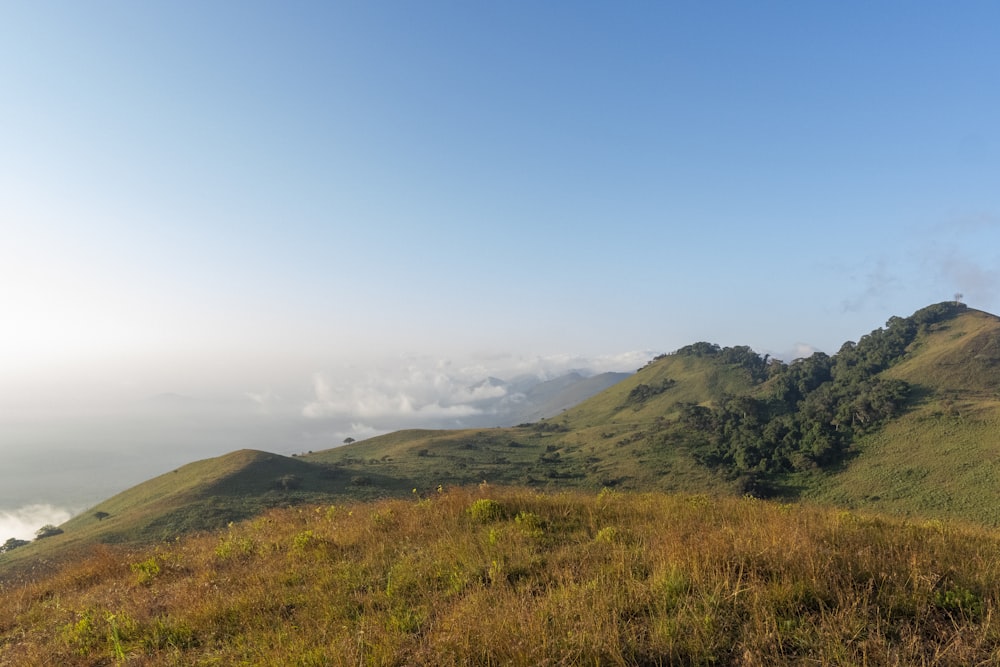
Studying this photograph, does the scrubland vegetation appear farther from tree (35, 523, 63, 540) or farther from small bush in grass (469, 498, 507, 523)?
tree (35, 523, 63, 540)

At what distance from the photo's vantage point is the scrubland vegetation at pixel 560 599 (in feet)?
15.3

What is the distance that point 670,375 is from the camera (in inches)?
5492

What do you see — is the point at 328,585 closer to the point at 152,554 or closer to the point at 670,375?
the point at 152,554

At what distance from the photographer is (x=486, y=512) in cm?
1049

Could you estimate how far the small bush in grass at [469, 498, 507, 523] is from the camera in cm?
1045

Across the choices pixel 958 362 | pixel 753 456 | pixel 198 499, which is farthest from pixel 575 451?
pixel 958 362

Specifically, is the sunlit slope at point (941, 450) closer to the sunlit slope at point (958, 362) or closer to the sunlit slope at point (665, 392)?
the sunlit slope at point (958, 362)

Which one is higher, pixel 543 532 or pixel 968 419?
pixel 543 532

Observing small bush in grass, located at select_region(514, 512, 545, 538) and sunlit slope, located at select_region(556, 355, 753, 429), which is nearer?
small bush in grass, located at select_region(514, 512, 545, 538)

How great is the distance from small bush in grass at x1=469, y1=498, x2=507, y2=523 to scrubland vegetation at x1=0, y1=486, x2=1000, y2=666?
0.66 feet

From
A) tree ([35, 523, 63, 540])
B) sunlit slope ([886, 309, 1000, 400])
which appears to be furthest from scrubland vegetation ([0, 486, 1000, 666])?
sunlit slope ([886, 309, 1000, 400])

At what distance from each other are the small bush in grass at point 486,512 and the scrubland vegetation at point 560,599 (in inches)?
8.0

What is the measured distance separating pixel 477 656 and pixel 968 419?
2949 inches

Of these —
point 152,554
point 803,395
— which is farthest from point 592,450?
point 152,554
